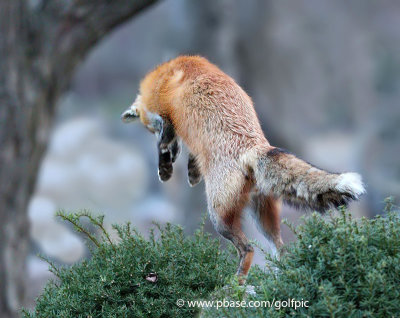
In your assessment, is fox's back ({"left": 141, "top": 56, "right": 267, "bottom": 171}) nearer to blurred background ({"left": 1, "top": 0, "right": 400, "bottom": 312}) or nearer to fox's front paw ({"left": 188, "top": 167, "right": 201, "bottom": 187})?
fox's front paw ({"left": 188, "top": 167, "right": 201, "bottom": 187})

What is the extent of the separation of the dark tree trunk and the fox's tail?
4.50 m

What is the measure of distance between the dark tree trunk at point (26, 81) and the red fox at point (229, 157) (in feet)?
9.52

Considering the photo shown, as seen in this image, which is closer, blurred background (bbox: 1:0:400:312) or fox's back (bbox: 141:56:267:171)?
fox's back (bbox: 141:56:267:171)

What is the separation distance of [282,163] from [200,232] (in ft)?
3.08

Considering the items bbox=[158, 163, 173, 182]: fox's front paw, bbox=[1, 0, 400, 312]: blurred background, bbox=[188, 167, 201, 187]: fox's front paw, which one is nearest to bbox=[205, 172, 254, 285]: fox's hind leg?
bbox=[188, 167, 201, 187]: fox's front paw

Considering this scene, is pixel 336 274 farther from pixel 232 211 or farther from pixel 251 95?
pixel 251 95

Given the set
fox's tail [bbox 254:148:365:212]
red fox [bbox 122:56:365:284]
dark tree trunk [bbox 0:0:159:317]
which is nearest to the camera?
fox's tail [bbox 254:148:365:212]

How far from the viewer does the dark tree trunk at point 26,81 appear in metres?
8.18

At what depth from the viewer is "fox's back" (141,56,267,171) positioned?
4902 mm

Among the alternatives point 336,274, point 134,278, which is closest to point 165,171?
point 134,278

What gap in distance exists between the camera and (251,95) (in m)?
17.5

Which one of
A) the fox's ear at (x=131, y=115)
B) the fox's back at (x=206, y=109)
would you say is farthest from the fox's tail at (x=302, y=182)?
the fox's ear at (x=131, y=115)

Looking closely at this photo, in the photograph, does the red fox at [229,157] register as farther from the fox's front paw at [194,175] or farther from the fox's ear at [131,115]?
the fox's ear at [131,115]

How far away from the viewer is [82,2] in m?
8.46
